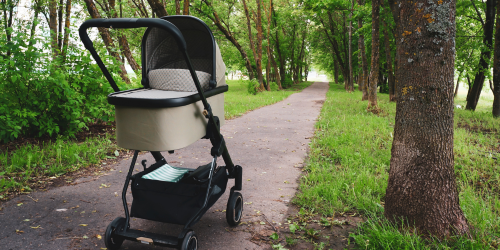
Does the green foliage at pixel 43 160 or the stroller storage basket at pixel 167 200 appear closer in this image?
the stroller storage basket at pixel 167 200

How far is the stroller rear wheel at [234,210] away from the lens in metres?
→ 3.17

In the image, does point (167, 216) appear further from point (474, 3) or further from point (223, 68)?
point (474, 3)

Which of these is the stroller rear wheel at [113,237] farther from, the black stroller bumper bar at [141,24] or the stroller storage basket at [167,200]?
the black stroller bumper bar at [141,24]

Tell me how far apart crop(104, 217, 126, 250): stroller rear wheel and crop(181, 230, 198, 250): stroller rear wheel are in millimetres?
628

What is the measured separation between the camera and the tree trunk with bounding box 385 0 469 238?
265 centimetres

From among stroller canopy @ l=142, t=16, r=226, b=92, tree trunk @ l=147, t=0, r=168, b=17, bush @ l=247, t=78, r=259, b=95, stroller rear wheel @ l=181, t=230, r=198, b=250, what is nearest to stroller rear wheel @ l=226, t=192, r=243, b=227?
stroller rear wheel @ l=181, t=230, r=198, b=250

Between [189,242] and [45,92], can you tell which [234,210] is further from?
[45,92]

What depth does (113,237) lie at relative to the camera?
2645 mm

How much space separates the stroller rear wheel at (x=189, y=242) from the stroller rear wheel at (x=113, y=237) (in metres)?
0.63

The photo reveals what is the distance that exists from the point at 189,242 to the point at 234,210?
0.77m

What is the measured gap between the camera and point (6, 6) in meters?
12.1

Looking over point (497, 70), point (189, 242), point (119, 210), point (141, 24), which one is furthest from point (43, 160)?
point (497, 70)

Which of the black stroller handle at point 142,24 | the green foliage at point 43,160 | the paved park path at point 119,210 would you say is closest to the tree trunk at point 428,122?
the paved park path at point 119,210

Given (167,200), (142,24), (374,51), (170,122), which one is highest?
(374,51)
